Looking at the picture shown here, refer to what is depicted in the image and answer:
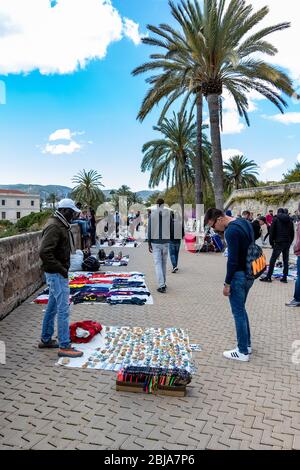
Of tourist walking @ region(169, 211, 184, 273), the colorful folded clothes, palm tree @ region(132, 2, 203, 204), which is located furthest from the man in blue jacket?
palm tree @ region(132, 2, 203, 204)

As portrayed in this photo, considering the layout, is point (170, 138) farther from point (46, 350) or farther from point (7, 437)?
point (7, 437)

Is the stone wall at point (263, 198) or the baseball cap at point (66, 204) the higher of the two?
the stone wall at point (263, 198)

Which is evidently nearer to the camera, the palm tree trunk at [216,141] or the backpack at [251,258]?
the backpack at [251,258]

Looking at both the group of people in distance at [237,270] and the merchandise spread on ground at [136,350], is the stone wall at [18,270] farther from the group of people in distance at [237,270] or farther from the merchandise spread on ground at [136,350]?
the group of people in distance at [237,270]

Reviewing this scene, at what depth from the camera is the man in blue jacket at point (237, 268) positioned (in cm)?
Answer: 433

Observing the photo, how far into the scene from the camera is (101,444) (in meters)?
2.83

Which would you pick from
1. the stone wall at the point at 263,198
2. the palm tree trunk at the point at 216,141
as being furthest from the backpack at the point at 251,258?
the stone wall at the point at 263,198

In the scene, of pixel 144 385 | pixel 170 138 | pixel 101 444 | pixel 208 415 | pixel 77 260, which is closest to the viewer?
pixel 101 444

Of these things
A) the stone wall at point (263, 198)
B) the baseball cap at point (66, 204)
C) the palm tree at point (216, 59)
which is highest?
the palm tree at point (216, 59)

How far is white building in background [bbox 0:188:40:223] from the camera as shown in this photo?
347ft

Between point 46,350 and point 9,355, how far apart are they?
45cm

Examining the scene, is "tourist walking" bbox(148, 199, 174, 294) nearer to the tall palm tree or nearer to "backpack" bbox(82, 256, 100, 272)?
"backpack" bbox(82, 256, 100, 272)

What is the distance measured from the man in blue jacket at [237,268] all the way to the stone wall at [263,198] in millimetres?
16898

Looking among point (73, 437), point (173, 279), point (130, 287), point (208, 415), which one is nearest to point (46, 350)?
point (73, 437)
